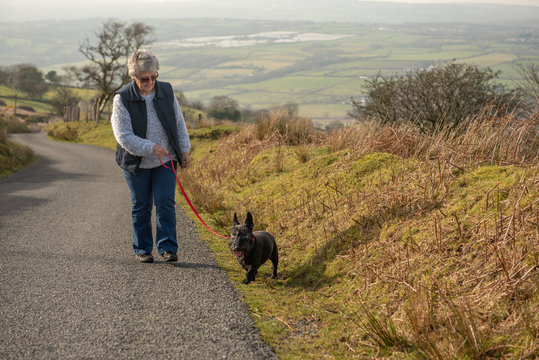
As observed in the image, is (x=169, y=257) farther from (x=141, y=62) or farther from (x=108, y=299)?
(x=141, y=62)

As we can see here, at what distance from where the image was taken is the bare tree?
2149 inches

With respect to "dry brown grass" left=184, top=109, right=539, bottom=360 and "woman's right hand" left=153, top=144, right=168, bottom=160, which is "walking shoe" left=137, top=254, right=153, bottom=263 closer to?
"woman's right hand" left=153, top=144, right=168, bottom=160

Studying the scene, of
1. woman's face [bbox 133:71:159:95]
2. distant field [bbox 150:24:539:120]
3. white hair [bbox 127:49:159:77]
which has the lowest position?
distant field [bbox 150:24:539:120]

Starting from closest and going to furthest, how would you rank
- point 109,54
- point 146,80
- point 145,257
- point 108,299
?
1. point 108,299
2. point 146,80
3. point 145,257
4. point 109,54

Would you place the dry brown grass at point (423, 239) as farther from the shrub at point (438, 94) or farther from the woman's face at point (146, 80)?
the shrub at point (438, 94)

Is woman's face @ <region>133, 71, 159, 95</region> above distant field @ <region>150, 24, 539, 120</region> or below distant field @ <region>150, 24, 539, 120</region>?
above

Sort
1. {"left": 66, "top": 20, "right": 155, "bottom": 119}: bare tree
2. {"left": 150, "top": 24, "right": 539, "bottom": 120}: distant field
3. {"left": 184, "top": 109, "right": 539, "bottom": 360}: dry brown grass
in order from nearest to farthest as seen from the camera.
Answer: {"left": 184, "top": 109, "right": 539, "bottom": 360}: dry brown grass, {"left": 66, "top": 20, "right": 155, "bottom": 119}: bare tree, {"left": 150, "top": 24, "right": 539, "bottom": 120}: distant field

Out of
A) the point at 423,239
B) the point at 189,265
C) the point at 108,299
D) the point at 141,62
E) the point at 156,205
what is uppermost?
the point at 141,62

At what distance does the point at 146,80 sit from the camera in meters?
6.36

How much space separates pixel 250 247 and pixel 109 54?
5440 cm

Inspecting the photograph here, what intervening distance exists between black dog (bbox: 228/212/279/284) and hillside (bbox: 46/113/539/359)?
8.6 inches

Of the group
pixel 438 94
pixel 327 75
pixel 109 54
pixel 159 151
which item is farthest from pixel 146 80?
pixel 327 75

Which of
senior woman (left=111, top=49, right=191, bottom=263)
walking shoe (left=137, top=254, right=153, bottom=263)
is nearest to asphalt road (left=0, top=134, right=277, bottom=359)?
walking shoe (left=137, top=254, right=153, bottom=263)

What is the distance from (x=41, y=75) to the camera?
123 metres
